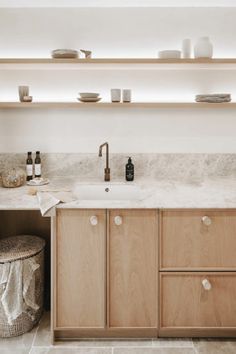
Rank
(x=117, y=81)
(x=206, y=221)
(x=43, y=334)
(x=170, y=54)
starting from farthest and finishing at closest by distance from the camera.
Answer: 1. (x=117, y=81)
2. (x=170, y=54)
3. (x=43, y=334)
4. (x=206, y=221)

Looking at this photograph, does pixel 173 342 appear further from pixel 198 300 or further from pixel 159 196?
pixel 159 196

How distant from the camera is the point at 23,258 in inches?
98.8

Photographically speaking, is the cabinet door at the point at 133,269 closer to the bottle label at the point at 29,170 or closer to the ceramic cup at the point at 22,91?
the bottle label at the point at 29,170

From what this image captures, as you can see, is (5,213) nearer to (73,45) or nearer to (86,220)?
(86,220)

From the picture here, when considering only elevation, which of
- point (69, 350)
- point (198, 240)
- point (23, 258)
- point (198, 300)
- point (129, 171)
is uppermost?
point (129, 171)

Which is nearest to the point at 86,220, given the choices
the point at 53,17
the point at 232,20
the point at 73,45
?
the point at 73,45

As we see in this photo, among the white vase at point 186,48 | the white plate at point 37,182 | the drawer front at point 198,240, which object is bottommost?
the drawer front at point 198,240

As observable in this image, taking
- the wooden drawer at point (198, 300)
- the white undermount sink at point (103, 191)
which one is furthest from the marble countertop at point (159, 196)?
the wooden drawer at point (198, 300)

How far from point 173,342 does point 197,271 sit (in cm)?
49

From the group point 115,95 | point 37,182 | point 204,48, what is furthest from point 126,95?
point 37,182

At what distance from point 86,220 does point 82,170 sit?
0.86 m

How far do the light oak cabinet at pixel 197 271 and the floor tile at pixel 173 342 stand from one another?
8cm

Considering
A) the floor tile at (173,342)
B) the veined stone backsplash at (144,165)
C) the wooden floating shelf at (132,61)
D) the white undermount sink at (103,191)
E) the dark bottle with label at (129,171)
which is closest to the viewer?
the floor tile at (173,342)

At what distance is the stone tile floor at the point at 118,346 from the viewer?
238 centimetres
